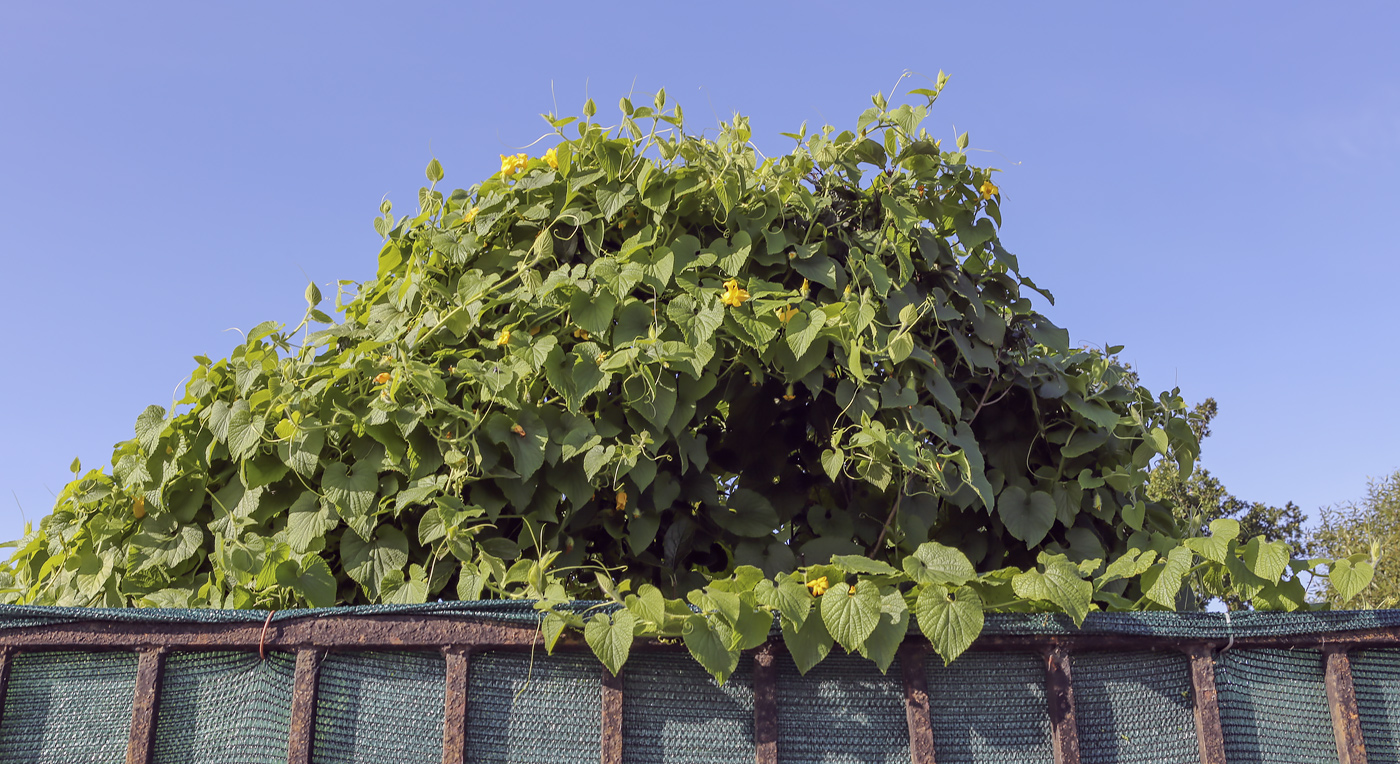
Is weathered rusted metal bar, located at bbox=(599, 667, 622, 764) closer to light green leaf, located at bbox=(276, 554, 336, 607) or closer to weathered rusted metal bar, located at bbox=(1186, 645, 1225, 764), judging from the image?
light green leaf, located at bbox=(276, 554, 336, 607)

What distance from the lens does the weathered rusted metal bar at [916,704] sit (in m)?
1.86

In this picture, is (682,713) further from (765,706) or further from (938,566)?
(938,566)

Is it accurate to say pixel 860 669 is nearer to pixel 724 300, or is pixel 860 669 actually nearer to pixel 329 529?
pixel 724 300

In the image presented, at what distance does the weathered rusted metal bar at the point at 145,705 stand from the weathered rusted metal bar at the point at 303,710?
302 millimetres

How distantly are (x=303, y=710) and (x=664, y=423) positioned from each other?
3.11 ft

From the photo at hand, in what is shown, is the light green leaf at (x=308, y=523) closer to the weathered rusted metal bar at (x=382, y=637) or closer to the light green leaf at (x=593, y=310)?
the weathered rusted metal bar at (x=382, y=637)

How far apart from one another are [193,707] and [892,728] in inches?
56.2

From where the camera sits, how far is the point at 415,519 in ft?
7.97

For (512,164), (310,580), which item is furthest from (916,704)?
(512,164)

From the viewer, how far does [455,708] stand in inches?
74.2

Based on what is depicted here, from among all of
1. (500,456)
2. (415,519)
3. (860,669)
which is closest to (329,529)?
(415,519)

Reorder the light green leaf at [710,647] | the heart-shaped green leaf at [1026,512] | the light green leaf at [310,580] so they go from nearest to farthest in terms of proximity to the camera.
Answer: the light green leaf at [710,647] < the light green leaf at [310,580] < the heart-shaped green leaf at [1026,512]

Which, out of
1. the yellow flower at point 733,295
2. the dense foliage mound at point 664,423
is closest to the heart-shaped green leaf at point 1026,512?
the dense foliage mound at point 664,423

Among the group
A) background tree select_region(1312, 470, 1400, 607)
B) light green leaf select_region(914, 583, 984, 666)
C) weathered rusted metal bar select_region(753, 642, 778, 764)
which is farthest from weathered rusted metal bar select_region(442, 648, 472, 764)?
background tree select_region(1312, 470, 1400, 607)
